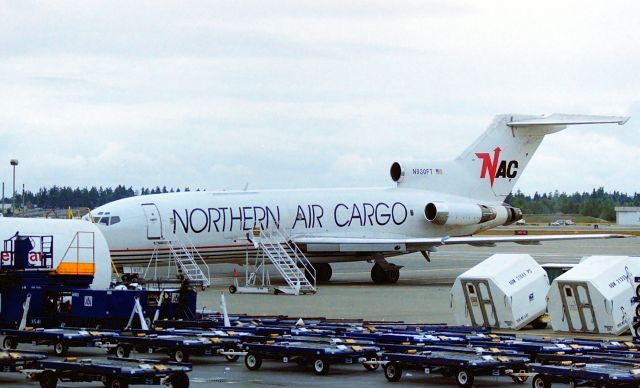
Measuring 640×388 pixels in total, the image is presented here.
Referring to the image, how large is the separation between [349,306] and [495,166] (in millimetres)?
17011

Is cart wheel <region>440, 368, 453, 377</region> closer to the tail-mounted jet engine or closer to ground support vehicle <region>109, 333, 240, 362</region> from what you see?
ground support vehicle <region>109, 333, 240, 362</region>

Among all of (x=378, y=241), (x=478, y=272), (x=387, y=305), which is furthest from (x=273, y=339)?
(x=378, y=241)

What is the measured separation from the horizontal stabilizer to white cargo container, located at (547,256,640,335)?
→ 66.8ft

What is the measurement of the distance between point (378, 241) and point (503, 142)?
334 inches

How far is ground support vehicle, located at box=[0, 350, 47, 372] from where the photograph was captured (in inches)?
674

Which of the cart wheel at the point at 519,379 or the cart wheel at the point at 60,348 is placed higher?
the cart wheel at the point at 519,379

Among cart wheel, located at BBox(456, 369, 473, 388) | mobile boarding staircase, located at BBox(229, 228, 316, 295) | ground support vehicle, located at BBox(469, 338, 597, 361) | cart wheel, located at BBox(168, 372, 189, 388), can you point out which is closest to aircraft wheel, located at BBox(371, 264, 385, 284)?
mobile boarding staircase, located at BBox(229, 228, 316, 295)

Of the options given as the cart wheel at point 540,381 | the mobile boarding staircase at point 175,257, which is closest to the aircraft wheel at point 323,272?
the mobile boarding staircase at point 175,257

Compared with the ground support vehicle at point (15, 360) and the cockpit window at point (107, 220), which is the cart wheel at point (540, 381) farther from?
the cockpit window at point (107, 220)

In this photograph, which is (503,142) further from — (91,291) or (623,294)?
(91,291)

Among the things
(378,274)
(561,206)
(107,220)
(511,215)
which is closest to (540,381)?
(107,220)

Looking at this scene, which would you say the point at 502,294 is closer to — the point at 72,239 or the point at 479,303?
the point at 479,303

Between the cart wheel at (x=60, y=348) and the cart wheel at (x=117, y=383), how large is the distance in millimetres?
4867

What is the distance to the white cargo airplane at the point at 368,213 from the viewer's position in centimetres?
4094
